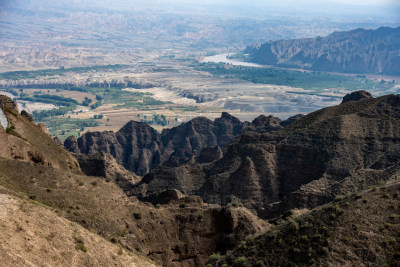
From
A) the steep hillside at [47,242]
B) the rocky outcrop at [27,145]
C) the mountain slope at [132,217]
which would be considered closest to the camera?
the steep hillside at [47,242]

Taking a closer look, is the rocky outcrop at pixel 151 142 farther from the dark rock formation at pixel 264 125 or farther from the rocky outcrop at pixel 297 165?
the rocky outcrop at pixel 297 165

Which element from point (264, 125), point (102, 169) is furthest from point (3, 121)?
point (264, 125)

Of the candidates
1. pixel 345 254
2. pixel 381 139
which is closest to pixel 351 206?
pixel 345 254

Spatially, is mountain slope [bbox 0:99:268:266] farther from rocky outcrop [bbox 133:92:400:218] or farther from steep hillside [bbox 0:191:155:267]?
rocky outcrop [bbox 133:92:400:218]

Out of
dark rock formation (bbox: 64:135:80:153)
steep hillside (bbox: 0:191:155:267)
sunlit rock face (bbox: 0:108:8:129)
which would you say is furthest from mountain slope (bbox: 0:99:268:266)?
dark rock formation (bbox: 64:135:80:153)

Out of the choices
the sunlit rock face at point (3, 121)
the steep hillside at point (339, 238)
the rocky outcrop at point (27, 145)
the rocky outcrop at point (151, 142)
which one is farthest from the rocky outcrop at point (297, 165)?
the rocky outcrop at point (151, 142)

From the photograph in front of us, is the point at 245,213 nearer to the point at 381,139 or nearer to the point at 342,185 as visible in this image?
the point at 342,185
